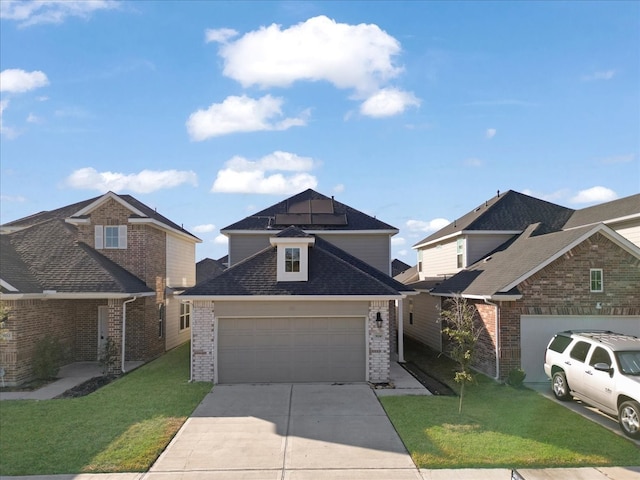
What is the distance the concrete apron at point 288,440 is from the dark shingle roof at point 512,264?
19.0 ft

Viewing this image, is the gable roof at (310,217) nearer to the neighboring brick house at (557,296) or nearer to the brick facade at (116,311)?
the brick facade at (116,311)

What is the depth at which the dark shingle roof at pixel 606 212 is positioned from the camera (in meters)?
18.7

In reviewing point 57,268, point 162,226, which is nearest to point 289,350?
point 162,226

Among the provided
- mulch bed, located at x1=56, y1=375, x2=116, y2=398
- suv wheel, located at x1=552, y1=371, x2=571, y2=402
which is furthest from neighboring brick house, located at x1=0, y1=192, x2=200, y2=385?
suv wheel, located at x1=552, y1=371, x2=571, y2=402

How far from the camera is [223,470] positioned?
26.2 feet

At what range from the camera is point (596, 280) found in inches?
573

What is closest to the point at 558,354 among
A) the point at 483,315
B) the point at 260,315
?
the point at 483,315

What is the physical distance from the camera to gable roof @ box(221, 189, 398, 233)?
22.3m

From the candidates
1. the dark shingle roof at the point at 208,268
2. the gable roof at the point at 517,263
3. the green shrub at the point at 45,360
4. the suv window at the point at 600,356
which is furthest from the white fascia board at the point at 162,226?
the suv window at the point at 600,356

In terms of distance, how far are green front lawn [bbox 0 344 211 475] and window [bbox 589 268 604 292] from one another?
12.0 metres

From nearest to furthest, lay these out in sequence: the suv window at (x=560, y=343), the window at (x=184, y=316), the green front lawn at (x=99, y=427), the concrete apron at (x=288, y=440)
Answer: the concrete apron at (x=288, y=440) → the green front lawn at (x=99, y=427) → the suv window at (x=560, y=343) → the window at (x=184, y=316)

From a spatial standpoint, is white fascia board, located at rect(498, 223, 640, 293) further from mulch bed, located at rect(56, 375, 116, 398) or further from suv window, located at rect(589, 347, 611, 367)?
mulch bed, located at rect(56, 375, 116, 398)

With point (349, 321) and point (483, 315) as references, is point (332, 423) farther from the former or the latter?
point (483, 315)

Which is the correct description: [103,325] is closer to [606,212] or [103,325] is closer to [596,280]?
[596,280]
